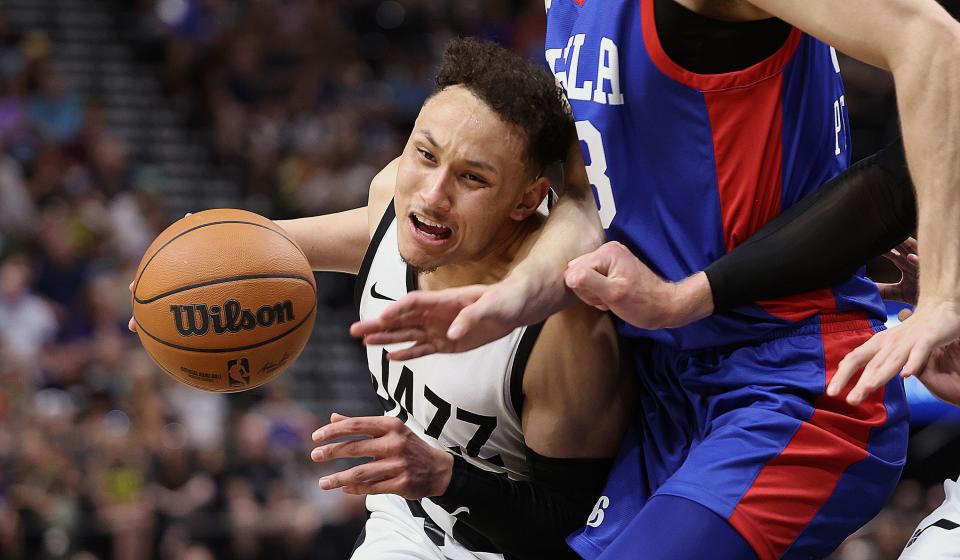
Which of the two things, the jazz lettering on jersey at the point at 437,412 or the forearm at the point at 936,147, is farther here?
the jazz lettering on jersey at the point at 437,412

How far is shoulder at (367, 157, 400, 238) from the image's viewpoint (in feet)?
11.3

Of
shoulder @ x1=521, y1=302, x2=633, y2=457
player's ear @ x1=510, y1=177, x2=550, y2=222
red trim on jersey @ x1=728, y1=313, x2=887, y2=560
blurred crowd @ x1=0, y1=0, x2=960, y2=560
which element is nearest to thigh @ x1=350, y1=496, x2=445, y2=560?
shoulder @ x1=521, y1=302, x2=633, y2=457

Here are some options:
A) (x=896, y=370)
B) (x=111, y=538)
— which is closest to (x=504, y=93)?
(x=896, y=370)

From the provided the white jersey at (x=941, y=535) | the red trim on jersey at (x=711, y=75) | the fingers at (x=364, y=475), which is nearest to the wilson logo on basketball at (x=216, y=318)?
the fingers at (x=364, y=475)

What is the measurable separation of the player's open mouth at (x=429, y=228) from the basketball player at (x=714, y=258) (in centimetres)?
27

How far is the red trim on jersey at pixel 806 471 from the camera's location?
251cm

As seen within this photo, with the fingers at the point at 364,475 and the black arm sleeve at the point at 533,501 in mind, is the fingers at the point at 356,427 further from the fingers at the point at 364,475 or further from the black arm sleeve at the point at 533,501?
the black arm sleeve at the point at 533,501

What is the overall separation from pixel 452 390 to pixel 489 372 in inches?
4.7

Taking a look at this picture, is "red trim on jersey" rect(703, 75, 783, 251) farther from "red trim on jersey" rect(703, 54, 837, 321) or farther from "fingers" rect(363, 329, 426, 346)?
"fingers" rect(363, 329, 426, 346)

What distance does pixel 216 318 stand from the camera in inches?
115

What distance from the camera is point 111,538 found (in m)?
7.38

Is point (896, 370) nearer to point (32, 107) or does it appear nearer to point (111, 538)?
point (111, 538)

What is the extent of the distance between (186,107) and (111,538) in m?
5.51

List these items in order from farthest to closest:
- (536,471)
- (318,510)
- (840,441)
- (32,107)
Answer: (32,107), (318,510), (536,471), (840,441)
